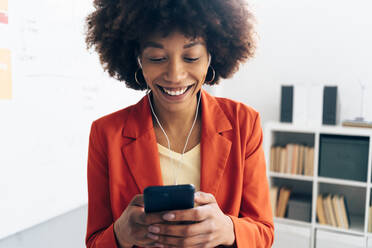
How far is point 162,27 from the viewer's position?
33.3 inches

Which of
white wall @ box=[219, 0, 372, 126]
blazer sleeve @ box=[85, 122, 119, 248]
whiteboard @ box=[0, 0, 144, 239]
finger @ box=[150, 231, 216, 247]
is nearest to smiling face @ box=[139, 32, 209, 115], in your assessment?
blazer sleeve @ box=[85, 122, 119, 248]

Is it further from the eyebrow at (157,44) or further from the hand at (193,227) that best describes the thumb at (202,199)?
the eyebrow at (157,44)

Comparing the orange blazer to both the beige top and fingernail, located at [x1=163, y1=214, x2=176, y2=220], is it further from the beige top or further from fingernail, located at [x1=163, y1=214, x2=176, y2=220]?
fingernail, located at [x1=163, y1=214, x2=176, y2=220]

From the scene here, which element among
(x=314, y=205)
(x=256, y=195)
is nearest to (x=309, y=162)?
(x=314, y=205)

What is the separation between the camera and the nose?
2.81 feet

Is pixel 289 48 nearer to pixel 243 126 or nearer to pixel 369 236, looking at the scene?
pixel 369 236

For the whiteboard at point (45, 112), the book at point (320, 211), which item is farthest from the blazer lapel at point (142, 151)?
the book at point (320, 211)

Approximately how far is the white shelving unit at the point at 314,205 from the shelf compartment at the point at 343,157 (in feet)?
0.09

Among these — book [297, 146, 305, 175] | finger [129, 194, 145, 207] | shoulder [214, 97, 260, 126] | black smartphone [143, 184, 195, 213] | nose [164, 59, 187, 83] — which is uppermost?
nose [164, 59, 187, 83]

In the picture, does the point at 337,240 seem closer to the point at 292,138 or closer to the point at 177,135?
the point at 292,138

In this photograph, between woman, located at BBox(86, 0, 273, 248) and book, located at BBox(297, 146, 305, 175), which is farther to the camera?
book, located at BBox(297, 146, 305, 175)

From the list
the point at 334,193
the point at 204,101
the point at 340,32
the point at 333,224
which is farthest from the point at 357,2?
the point at 204,101

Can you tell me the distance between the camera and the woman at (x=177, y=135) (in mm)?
840

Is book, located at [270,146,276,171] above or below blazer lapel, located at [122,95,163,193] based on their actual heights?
below
